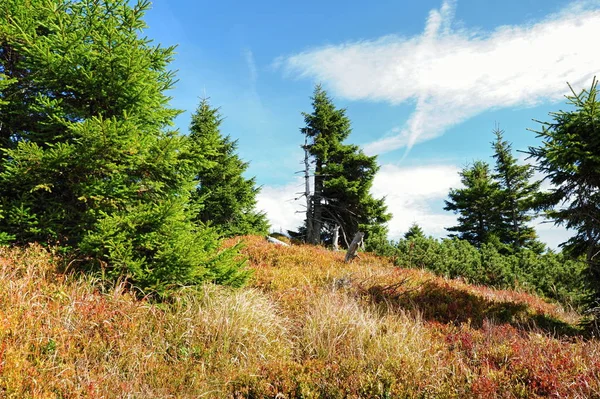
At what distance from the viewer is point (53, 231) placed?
584 cm

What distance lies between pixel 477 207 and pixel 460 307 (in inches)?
905

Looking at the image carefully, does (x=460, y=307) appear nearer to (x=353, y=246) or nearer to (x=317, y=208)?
(x=353, y=246)

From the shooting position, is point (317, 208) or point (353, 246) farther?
point (317, 208)

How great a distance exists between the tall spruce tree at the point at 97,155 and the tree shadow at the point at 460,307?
432 centimetres

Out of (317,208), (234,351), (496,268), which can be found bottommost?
(234,351)

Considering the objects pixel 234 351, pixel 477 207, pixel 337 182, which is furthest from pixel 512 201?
pixel 234 351

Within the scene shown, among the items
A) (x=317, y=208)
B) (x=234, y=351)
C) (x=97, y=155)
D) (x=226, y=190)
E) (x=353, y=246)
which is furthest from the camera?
(x=317, y=208)

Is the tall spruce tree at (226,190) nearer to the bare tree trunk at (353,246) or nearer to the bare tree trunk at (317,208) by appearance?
the bare tree trunk at (317,208)

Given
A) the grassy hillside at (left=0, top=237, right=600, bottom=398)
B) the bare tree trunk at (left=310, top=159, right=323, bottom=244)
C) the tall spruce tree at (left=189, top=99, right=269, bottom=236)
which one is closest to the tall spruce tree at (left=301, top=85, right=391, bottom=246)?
the bare tree trunk at (left=310, top=159, right=323, bottom=244)

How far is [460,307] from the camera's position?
8.33 m

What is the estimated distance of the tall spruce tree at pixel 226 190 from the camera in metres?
19.5

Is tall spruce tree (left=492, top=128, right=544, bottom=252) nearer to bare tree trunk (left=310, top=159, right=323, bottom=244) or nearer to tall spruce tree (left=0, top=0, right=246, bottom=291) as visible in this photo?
bare tree trunk (left=310, top=159, right=323, bottom=244)

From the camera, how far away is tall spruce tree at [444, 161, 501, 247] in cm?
2709

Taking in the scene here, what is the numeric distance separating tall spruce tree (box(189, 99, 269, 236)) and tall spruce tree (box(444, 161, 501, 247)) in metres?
18.3
